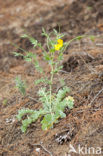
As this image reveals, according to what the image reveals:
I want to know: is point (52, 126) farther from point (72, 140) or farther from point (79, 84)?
point (79, 84)

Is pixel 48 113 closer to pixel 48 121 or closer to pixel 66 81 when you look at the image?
pixel 48 121

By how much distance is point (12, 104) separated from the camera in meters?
2.74

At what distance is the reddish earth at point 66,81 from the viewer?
193 cm

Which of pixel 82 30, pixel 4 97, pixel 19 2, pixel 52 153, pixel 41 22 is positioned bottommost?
pixel 52 153

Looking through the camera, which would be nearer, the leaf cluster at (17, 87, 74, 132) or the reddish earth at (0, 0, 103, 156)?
the reddish earth at (0, 0, 103, 156)

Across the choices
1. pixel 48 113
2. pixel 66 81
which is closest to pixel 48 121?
pixel 48 113

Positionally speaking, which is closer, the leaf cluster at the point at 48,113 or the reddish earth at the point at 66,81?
the reddish earth at the point at 66,81

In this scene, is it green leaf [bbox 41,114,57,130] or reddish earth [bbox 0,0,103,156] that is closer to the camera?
reddish earth [bbox 0,0,103,156]

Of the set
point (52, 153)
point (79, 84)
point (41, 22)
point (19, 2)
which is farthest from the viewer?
point (19, 2)

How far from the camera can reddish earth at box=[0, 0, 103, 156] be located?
193 cm

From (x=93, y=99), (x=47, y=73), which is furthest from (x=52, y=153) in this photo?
(x=47, y=73)

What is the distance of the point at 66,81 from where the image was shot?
9.01 ft

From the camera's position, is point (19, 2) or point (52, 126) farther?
point (19, 2)

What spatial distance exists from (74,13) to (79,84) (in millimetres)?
3227
